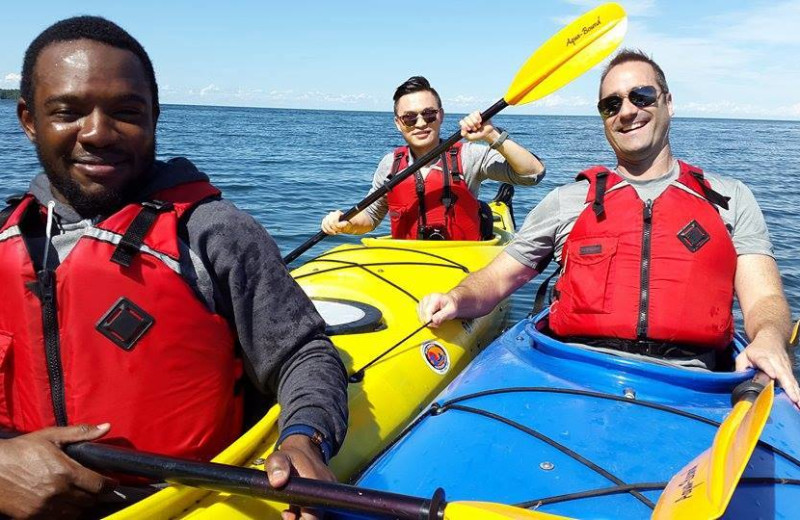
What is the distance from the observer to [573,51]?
3.94 meters

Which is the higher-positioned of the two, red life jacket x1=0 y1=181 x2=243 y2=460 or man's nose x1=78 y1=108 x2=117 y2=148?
man's nose x1=78 y1=108 x2=117 y2=148

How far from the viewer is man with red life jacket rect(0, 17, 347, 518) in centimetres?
153

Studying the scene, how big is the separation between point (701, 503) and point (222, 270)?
3.72ft

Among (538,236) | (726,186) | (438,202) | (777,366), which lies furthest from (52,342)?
(438,202)

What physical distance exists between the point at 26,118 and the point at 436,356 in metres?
2.11

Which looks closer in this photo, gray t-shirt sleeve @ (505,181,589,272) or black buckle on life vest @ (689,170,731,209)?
black buckle on life vest @ (689,170,731,209)

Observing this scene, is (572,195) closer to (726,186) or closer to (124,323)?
(726,186)

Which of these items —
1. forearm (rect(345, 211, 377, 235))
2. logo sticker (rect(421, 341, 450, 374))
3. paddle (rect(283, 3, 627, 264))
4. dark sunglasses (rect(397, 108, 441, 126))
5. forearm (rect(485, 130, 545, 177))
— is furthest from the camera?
forearm (rect(345, 211, 377, 235))

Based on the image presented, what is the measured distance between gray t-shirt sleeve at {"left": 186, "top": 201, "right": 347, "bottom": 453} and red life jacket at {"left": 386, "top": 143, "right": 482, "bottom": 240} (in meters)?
3.10

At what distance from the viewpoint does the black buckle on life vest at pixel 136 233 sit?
154cm

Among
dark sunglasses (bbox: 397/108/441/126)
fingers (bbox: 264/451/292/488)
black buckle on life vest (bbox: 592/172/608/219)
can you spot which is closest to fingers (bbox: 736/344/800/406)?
black buckle on life vest (bbox: 592/172/608/219)

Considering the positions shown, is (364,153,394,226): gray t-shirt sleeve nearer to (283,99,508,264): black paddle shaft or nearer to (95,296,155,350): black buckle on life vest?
(283,99,508,264): black paddle shaft

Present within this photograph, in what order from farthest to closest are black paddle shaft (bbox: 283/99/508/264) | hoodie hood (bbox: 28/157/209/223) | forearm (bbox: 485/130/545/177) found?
forearm (bbox: 485/130/545/177), black paddle shaft (bbox: 283/99/508/264), hoodie hood (bbox: 28/157/209/223)

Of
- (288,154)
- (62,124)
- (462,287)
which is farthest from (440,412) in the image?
(288,154)
